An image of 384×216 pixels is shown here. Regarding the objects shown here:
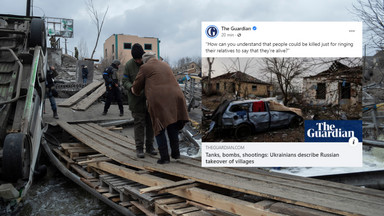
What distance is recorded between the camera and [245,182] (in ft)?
11.9

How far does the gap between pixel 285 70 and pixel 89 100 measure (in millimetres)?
7653

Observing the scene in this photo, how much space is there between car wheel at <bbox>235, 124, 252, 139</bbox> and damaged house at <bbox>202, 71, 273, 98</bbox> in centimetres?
43

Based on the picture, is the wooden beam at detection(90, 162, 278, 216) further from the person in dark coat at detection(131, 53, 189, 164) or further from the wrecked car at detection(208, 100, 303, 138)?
the wrecked car at detection(208, 100, 303, 138)

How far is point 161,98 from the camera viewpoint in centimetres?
440

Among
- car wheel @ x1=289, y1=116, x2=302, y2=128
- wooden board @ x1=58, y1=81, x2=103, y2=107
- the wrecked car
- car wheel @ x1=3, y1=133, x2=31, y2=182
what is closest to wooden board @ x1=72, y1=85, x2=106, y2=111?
wooden board @ x1=58, y1=81, x2=103, y2=107

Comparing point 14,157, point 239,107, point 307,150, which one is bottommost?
point 14,157

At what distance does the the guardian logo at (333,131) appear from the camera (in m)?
4.17

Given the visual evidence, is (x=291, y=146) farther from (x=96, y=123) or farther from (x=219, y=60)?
(x=96, y=123)

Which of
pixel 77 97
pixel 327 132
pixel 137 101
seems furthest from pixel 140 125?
pixel 77 97

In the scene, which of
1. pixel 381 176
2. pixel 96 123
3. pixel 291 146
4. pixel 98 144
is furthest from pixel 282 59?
pixel 96 123

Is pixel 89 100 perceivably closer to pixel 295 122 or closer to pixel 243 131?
pixel 243 131

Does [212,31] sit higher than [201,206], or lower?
higher

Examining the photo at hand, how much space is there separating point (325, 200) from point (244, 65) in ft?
6.46

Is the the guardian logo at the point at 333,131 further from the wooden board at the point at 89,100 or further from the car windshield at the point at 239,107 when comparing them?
the wooden board at the point at 89,100
